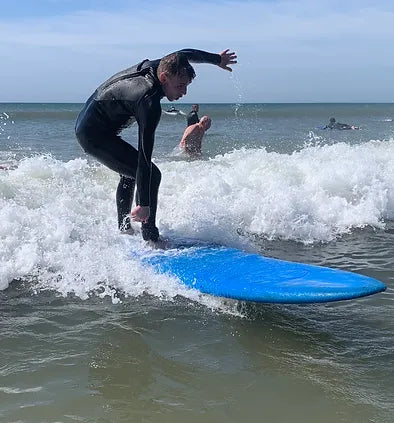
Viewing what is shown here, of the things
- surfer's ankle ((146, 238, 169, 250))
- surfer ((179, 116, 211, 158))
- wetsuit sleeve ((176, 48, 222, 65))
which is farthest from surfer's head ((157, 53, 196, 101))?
surfer ((179, 116, 211, 158))

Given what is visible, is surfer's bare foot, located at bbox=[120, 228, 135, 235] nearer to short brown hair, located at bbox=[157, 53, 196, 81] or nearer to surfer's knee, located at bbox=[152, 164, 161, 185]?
surfer's knee, located at bbox=[152, 164, 161, 185]

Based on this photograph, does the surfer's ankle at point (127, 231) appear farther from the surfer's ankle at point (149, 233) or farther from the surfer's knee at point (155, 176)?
the surfer's knee at point (155, 176)

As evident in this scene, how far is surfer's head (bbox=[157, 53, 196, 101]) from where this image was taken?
13.8ft

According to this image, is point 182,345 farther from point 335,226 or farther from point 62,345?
point 335,226

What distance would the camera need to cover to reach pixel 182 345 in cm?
349

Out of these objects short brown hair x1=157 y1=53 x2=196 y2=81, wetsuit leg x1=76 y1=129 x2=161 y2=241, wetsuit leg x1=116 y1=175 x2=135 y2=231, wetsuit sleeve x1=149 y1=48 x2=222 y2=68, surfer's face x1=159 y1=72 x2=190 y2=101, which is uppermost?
wetsuit sleeve x1=149 y1=48 x2=222 y2=68

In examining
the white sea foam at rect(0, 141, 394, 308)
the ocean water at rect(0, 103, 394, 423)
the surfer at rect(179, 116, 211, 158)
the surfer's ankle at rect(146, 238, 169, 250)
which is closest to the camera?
the ocean water at rect(0, 103, 394, 423)

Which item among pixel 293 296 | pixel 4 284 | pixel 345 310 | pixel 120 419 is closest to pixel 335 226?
pixel 345 310

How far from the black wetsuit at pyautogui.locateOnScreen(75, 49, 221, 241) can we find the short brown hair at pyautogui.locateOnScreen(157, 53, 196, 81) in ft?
0.49

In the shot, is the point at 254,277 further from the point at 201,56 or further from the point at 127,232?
the point at 201,56

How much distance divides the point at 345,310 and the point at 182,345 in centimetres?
134

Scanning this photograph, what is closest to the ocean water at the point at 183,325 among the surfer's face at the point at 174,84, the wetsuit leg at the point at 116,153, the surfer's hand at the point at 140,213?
the surfer's hand at the point at 140,213

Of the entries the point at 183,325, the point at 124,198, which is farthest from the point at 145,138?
the point at 183,325

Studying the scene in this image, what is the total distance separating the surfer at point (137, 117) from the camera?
4.25m
